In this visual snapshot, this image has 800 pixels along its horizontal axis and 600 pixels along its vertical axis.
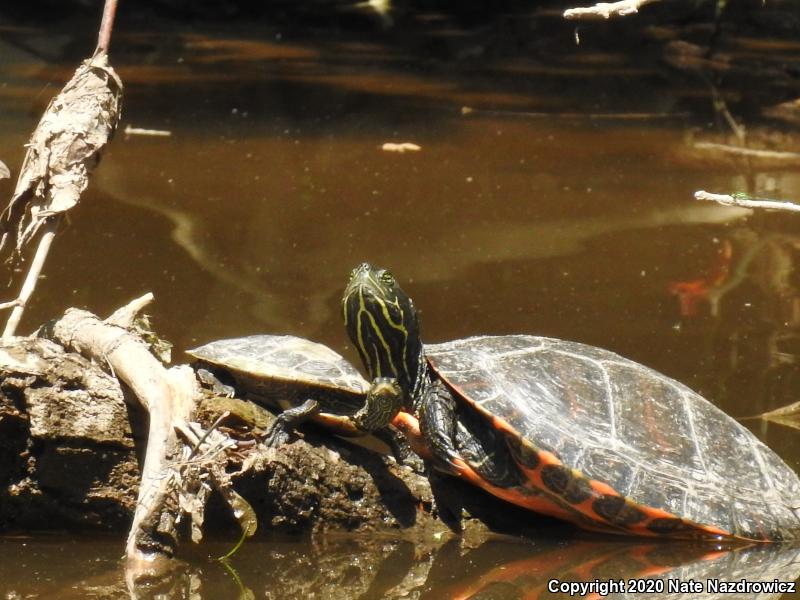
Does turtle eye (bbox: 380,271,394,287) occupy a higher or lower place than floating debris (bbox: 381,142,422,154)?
higher

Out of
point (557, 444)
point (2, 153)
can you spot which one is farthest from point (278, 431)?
point (2, 153)

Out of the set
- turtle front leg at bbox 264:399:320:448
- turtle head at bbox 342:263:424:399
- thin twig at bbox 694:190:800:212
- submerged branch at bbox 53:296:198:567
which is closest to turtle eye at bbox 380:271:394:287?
turtle head at bbox 342:263:424:399

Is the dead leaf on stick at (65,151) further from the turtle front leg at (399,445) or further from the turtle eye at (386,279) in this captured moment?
the turtle front leg at (399,445)

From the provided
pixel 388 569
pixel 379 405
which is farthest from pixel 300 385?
pixel 388 569

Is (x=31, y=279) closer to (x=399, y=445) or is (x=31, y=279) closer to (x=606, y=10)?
(x=399, y=445)

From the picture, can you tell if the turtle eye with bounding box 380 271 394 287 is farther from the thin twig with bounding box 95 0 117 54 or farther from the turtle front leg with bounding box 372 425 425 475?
the thin twig with bounding box 95 0 117 54

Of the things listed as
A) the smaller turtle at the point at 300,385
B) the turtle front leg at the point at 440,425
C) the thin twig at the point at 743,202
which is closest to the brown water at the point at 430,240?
the turtle front leg at the point at 440,425
